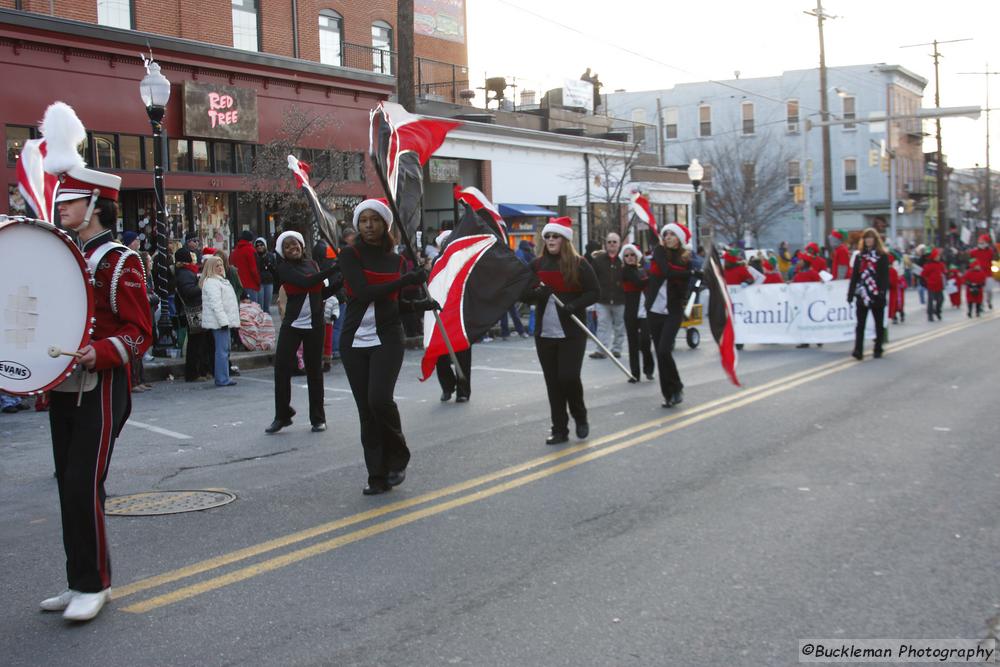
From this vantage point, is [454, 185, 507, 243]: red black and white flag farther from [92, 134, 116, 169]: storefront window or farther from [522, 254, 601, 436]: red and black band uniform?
[92, 134, 116, 169]: storefront window

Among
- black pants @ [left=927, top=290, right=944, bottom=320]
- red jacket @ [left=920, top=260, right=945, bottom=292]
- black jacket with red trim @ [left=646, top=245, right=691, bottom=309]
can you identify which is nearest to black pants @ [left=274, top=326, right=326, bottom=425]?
black jacket with red trim @ [left=646, top=245, right=691, bottom=309]

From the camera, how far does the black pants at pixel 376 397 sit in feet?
24.3

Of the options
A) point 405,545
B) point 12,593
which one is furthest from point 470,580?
point 12,593

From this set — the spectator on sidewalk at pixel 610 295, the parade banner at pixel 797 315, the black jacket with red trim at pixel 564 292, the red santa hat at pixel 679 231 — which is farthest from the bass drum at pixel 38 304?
the parade banner at pixel 797 315

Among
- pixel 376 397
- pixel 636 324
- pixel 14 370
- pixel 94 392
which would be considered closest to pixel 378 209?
pixel 376 397

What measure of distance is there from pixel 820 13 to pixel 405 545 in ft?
124

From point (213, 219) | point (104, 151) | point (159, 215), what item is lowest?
point (159, 215)

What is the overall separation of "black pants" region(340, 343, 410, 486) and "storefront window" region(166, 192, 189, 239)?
17.3 meters

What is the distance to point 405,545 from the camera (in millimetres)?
6141

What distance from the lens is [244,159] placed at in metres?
25.8

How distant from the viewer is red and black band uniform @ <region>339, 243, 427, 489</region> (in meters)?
7.41

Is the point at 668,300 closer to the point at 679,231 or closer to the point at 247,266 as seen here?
the point at 679,231

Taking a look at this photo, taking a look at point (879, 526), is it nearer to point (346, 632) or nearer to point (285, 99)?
point (346, 632)

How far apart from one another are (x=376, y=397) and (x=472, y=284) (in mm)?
1949
